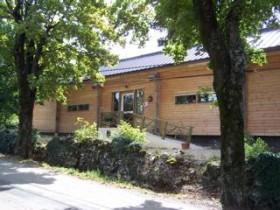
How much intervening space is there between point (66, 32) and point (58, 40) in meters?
0.99

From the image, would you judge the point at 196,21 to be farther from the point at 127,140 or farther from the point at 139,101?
the point at 139,101

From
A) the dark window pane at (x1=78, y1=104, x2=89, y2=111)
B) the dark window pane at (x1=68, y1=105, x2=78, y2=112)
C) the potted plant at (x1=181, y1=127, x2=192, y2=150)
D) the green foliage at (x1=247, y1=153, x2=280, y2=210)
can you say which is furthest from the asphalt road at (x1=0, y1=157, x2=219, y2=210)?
the dark window pane at (x1=68, y1=105, x2=78, y2=112)

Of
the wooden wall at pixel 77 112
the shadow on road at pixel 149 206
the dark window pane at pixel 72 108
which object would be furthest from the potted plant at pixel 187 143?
the dark window pane at pixel 72 108

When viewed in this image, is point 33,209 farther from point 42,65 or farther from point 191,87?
point 191,87

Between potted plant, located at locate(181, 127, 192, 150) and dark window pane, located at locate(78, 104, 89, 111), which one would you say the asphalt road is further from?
dark window pane, located at locate(78, 104, 89, 111)

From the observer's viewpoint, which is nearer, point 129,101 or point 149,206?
point 149,206

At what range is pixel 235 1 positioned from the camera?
10.8 m

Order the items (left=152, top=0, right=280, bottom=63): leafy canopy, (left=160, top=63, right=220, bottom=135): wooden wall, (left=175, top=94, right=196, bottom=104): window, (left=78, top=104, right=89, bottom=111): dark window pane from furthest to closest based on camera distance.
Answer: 1. (left=78, top=104, right=89, bottom=111): dark window pane
2. (left=175, top=94, right=196, bottom=104): window
3. (left=160, top=63, right=220, bottom=135): wooden wall
4. (left=152, top=0, right=280, bottom=63): leafy canopy

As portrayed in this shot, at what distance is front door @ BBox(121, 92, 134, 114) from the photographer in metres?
28.8

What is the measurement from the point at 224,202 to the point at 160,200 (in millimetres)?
1510

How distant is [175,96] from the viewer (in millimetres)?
24703

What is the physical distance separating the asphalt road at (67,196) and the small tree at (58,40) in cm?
632

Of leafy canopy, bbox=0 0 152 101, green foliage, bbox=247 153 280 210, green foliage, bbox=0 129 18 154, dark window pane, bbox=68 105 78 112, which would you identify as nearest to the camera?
green foliage, bbox=247 153 280 210

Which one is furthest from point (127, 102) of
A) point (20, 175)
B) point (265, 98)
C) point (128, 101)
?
point (20, 175)
